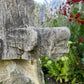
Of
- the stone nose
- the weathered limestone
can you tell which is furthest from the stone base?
the stone nose

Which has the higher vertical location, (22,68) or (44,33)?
(44,33)

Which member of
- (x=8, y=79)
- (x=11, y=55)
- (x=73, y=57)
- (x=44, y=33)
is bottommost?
(x=73, y=57)

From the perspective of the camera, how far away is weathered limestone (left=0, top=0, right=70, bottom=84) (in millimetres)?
667

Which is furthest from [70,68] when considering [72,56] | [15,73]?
[15,73]

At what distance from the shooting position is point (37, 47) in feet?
2.30

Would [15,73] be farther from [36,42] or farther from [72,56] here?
[72,56]

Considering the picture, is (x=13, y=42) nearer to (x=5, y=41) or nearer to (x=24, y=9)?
(x=5, y=41)

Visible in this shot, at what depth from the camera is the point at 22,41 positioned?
71 centimetres

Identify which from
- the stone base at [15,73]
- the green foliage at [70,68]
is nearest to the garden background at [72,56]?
the green foliage at [70,68]

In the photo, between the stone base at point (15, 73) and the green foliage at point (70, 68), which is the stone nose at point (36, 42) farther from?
the green foliage at point (70, 68)

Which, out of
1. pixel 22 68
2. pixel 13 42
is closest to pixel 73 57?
pixel 22 68

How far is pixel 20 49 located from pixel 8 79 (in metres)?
0.21

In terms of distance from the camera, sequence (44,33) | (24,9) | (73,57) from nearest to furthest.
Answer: (44,33)
(24,9)
(73,57)

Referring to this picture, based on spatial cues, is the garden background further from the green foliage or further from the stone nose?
the stone nose
